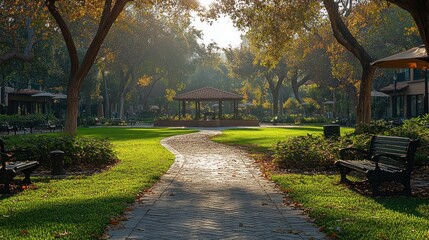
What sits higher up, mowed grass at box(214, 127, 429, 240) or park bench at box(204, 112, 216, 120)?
park bench at box(204, 112, 216, 120)

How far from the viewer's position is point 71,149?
537 inches

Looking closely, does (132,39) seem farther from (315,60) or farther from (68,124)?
(68,124)

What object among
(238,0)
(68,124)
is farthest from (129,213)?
(238,0)

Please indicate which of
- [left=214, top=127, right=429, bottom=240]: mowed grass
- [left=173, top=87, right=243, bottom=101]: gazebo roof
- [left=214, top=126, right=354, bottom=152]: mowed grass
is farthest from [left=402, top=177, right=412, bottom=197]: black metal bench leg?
[left=173, top=87, right=243, bottom=101]: gazebo roof

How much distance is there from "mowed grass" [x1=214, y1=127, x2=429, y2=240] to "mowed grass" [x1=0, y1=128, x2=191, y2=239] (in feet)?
9.54

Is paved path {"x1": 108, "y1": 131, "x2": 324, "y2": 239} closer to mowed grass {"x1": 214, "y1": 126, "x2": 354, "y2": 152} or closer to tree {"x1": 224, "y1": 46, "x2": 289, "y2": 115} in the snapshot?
mowed grass {"x1": 214, "y1": 126, "x2": 354, "y2": 152}

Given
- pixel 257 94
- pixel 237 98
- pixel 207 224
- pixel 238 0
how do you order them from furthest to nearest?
1. pixel 257 94
2. pixel 237 98
3. pixel 238 0
4. pixel 207 224

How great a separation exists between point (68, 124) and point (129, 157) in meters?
2.63

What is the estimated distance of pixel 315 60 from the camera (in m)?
48.4

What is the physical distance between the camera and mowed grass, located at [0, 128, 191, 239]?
20.7ft

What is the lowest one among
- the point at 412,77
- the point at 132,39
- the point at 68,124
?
the point at 68,124

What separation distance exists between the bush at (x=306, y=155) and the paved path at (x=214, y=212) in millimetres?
1541

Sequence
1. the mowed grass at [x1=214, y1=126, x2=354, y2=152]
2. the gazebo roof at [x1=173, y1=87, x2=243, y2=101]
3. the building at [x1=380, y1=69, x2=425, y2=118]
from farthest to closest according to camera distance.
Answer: the gazebo roof at [x1=173, y1=87, x2=243, y2=101], the building at [x1=380, y1=69, x2=425, y2=118], the mowed grass at [x1=214, y1=126, x2=354, y2=152]

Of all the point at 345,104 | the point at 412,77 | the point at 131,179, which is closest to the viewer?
the point at 131,179
